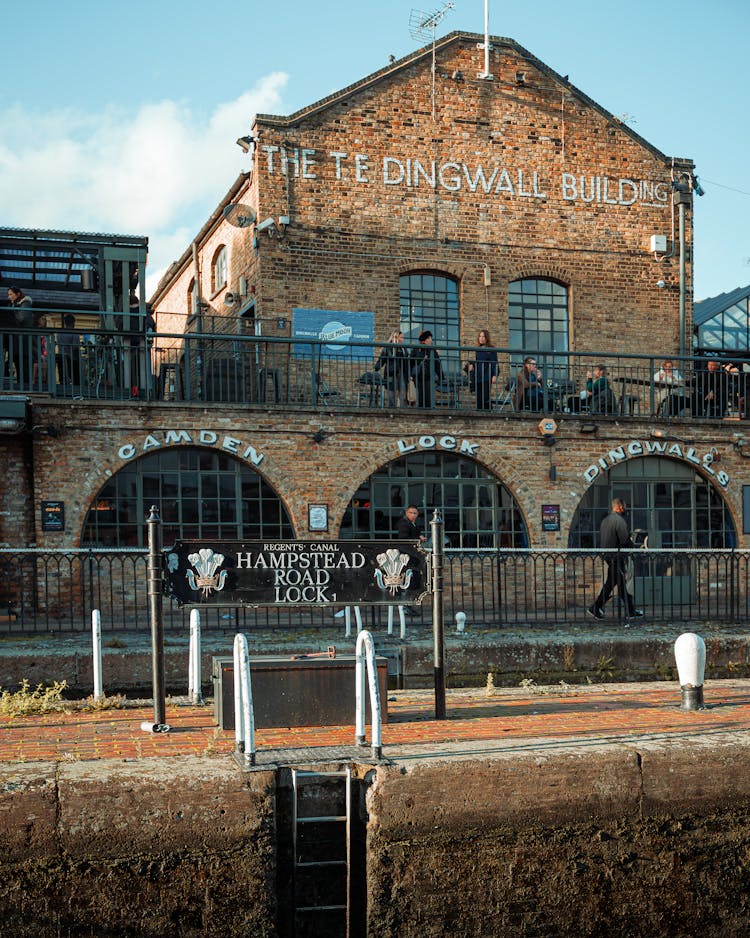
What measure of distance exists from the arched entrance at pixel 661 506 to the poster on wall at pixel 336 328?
4.93 metres

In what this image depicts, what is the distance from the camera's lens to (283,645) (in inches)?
479

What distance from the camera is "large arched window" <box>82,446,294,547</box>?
17312 mm

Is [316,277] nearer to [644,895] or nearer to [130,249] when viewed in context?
[130,249]

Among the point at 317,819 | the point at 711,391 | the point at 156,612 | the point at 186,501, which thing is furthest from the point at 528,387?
the point at 317,819

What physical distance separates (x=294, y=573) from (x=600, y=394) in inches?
485

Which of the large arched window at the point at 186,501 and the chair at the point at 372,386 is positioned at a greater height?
the chair at the point at 372,386

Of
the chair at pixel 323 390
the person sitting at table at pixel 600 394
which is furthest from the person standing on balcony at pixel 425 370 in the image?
the person sitting at table at pixel 600 394

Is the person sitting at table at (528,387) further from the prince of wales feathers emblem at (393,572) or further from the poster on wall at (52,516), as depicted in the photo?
the prince of wales feathers emblem at (393,572)

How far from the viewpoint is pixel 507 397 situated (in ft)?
65.2

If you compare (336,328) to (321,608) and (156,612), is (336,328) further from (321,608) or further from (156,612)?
(156,612)

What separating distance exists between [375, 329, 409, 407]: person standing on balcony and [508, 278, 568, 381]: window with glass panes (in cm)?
370

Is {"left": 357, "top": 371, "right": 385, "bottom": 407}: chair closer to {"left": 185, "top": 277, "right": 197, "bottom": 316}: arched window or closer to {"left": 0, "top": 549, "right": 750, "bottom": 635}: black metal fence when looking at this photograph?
{"left": 0, "top": 549, "right": 750, "bottom": 635}: black metal fence

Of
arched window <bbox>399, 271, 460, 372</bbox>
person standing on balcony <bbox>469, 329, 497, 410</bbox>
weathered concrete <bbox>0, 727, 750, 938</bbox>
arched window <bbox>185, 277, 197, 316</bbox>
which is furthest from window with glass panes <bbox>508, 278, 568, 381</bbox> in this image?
weathered concrete <bbox>0, 727, 750, 938</bbox>

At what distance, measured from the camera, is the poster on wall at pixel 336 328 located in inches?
797
